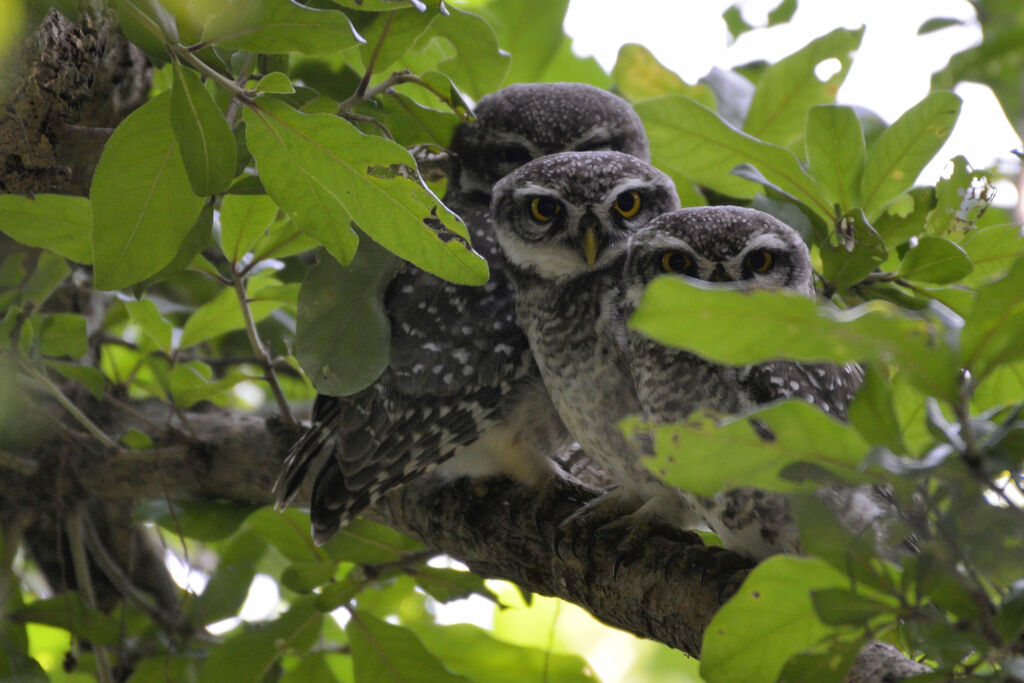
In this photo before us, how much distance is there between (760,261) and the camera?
135cm

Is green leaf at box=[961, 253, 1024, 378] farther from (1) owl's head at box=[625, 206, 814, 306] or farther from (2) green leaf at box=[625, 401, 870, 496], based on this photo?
(1) owl's head at box=[625, 206, 814, 306]

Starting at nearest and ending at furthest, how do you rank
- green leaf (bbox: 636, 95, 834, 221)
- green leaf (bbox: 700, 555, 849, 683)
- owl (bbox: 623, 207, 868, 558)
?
green leaf (bbox: 700, 555, 849, 683) < owl (bbox: 623, 207, 868, 558) < green leaf (bbox: 636, 95, 834, 221)

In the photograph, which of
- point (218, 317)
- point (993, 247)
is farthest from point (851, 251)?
point (218, 317)

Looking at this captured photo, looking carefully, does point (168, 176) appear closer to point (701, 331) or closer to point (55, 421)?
point (701, 331)

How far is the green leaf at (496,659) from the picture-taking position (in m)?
1.67

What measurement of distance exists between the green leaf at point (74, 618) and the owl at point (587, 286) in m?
0.93

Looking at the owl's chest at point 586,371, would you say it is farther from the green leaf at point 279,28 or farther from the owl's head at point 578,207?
the green leaf at point 279,28

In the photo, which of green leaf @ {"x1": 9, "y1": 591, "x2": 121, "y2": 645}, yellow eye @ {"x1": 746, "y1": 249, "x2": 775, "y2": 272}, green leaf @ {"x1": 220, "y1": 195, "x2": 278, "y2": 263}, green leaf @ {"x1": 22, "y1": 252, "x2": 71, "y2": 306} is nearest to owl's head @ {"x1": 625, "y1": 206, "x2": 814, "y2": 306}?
A: yellow eye @ {"x1": 746, "y1": 249, "x2": 775, "y2": 272}

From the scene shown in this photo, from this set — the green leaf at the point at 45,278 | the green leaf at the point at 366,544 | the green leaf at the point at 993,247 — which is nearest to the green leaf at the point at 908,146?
the green leaf at the point at 993,247

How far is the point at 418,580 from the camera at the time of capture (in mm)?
1754

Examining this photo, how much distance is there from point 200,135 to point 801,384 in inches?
32.5

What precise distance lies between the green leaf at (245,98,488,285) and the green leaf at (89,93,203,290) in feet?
0.38

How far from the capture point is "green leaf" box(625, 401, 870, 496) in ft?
2.34

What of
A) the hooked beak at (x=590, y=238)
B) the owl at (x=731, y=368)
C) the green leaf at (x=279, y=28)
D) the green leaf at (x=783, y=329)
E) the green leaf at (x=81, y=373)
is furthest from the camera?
the green leaf at (x=81, y=373)
